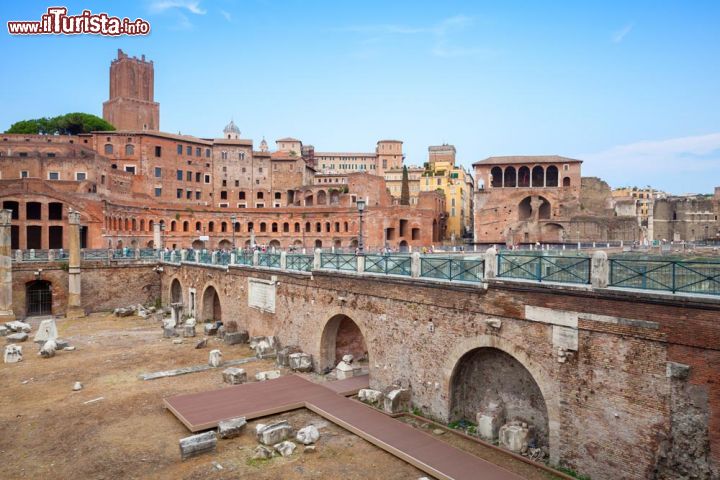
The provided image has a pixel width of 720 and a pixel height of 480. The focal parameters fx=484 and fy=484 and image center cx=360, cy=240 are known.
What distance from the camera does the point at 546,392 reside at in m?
10.4

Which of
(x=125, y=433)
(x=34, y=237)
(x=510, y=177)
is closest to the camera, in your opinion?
(x=125, y=433)

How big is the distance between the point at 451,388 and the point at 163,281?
27657 mm

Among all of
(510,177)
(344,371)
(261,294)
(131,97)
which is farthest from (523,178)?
(131,97)

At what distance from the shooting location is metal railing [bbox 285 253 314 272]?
731 inches

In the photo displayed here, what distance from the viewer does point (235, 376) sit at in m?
16.0

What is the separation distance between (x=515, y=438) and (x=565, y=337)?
2.72 meters

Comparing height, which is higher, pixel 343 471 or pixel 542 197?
pixel 542 197

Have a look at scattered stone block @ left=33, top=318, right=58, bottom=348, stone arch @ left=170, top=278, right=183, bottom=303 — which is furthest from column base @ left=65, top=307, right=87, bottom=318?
scattered stone block @ left=33, top=318, right=58, bottom=348

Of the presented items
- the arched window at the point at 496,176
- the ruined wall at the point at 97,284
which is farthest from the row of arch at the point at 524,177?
A: the ruined wall at the point at 97,284

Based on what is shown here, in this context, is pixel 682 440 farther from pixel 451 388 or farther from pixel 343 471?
pixel 343 471

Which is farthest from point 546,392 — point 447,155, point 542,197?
point 447,155

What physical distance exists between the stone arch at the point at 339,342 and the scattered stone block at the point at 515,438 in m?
6.60

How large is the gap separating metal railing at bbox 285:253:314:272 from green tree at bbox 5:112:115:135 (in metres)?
64.5

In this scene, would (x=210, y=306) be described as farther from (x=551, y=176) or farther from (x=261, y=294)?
(x=551, y=176)
